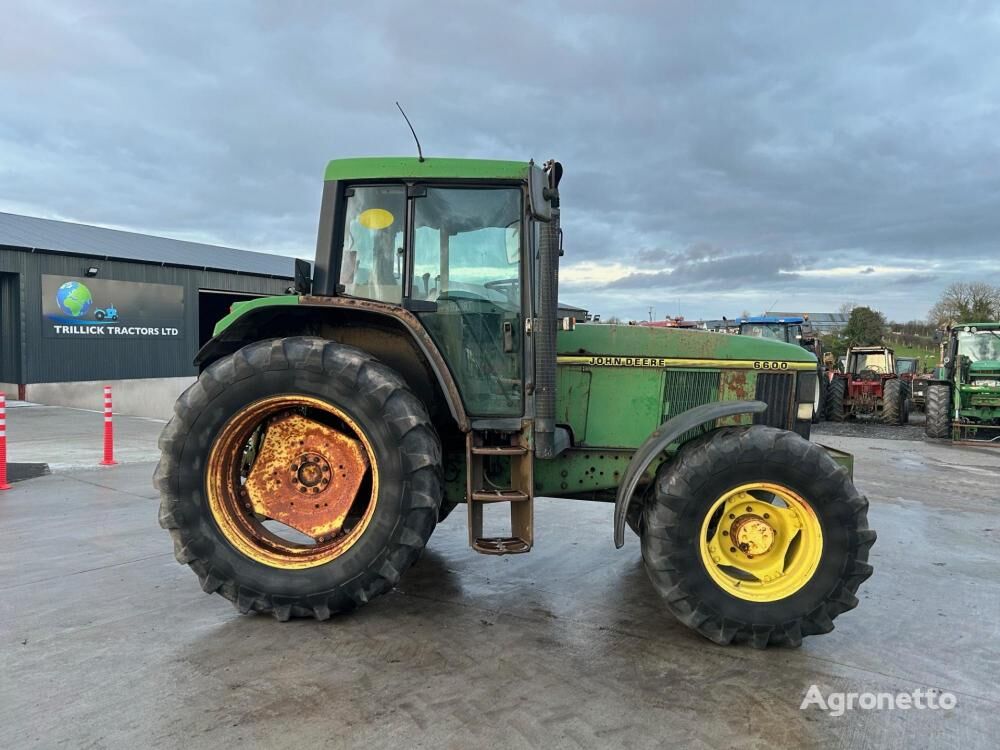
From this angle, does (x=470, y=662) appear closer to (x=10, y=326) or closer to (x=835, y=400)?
(x=835, y=400)

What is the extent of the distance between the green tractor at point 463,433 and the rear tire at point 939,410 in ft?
35.8

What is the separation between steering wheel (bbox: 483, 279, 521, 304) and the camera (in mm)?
3584

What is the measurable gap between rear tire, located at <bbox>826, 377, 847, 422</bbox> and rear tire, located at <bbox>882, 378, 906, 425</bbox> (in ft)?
3.08

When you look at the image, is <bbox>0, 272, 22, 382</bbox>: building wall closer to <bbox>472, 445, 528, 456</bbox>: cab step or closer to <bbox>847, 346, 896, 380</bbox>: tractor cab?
<bbox>472, 445, 528, 456</bbox>: cab step

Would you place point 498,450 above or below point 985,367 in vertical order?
below

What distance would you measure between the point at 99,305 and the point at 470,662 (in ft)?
61.2

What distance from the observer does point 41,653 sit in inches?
122

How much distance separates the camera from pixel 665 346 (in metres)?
4.04

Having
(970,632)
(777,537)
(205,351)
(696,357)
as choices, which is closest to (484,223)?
(696,357)

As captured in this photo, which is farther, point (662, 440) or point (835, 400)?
point (835, 400)

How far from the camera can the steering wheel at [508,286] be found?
3584mm

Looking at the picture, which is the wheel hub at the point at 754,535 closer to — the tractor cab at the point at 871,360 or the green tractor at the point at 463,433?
the green tractor at the point at 463,433

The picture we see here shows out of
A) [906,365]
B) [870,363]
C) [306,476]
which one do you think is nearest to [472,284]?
[306,476]

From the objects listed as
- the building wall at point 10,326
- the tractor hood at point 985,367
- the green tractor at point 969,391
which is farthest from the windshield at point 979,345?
the building wall at point 10,326
